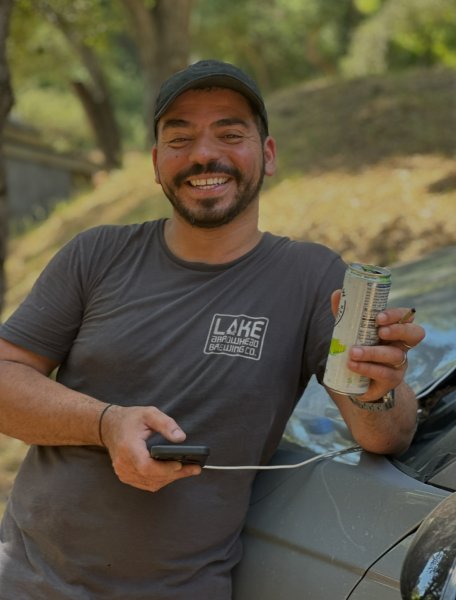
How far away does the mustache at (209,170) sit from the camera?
108 inches

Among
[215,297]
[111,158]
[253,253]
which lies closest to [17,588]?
[215,297]

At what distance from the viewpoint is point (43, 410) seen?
256cm

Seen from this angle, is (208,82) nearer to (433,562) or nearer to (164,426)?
(164,426)

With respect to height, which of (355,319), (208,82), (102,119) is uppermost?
(102,119)

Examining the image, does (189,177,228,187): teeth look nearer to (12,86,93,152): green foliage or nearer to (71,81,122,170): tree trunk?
(71,81,122,170): tree trunk

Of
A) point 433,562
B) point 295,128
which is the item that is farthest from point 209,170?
point 295,128

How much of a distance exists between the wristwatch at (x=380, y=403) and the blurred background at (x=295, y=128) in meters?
3.59

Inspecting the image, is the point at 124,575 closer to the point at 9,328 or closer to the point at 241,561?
the point at 241,561

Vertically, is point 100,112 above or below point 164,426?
above

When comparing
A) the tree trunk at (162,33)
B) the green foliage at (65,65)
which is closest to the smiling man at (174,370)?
the green foliage at (65,65)

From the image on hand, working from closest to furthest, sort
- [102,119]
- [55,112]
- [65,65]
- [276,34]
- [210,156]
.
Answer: [210,156]
[102,119]
[65,65]
[276,34]
[55,112]

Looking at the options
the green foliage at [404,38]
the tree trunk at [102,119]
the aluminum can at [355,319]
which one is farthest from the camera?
the tree trunk at [102,119]

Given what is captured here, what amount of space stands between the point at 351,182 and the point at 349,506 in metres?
7.41

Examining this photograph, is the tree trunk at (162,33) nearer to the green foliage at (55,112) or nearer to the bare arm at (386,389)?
the bare arm at (386,389)
